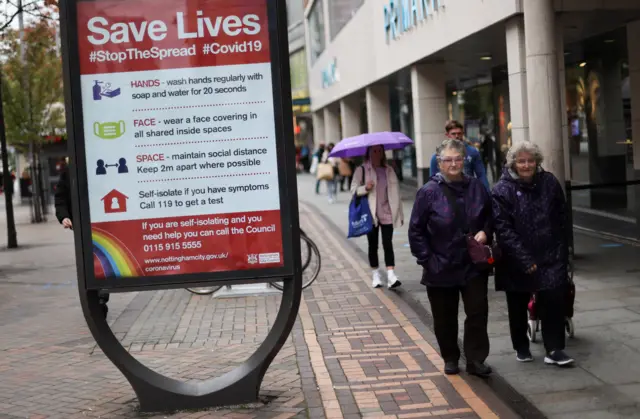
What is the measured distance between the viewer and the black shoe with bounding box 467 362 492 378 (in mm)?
6414

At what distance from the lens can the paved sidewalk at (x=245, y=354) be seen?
19.8ft

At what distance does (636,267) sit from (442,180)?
4.97m

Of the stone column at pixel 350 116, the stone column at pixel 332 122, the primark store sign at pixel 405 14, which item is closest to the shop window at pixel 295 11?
the stone column at pixel 332 122

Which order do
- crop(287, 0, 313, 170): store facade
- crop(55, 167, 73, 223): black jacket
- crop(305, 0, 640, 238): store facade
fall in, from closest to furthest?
crop(55, 167, 73, 223): black jacket, crop(305, 0, 640, 238): store facade, crop(287, 0, 313, 170): store facade

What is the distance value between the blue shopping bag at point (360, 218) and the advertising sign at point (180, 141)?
4438 mm

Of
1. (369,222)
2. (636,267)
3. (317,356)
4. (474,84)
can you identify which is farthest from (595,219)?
(474,84)

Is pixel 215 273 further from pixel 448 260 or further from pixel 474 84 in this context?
pixel 474 84

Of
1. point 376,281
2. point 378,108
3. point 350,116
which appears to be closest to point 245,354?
point 376,281

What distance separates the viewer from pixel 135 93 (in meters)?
5.98

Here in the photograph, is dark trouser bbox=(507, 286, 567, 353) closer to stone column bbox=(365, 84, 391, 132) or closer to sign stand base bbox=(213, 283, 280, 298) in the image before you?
sign stand base bbox=(213, 283, 280, 298)

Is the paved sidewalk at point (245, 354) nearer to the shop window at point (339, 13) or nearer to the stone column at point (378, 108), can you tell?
the stone column at point (378, 108)

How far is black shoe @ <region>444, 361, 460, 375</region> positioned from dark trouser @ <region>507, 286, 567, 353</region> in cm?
52

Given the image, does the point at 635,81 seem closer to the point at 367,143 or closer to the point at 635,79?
the point at 635,79

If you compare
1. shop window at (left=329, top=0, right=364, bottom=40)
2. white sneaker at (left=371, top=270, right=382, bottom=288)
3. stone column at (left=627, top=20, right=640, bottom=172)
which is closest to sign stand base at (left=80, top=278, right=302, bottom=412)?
white sneaker at (left=371, top=270, right=382, bottom=288)
